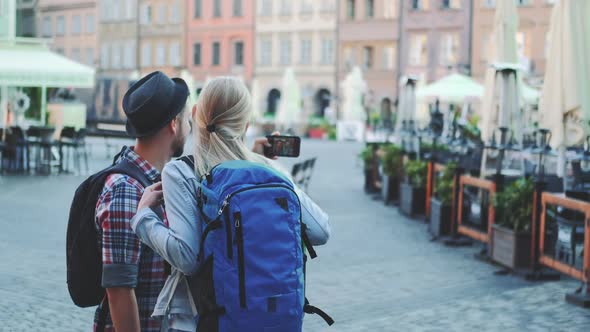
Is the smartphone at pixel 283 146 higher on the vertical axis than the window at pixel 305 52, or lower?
lower

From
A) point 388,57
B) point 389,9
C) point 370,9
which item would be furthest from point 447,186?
point 370,9

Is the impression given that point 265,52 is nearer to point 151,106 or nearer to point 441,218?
point 441,218

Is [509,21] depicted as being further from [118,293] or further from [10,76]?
[118,293]

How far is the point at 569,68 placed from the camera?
39.4 feet

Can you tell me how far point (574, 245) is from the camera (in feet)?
29.1

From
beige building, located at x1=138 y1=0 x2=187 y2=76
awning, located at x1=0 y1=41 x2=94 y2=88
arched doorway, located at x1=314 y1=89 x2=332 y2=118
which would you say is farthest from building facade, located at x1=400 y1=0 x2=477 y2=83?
awning, located at x1=0 y1=41 x2=94 y2=88

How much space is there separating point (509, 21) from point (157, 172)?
1391 centimetres

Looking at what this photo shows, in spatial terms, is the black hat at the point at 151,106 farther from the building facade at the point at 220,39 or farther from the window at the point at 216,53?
the window at the point at 216,53

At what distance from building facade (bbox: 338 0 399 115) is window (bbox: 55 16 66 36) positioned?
2792 centimetres

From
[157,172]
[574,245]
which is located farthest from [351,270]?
[157,172]

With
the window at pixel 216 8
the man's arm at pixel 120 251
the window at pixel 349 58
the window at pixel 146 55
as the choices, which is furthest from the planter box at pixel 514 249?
the window at pixel 146 55

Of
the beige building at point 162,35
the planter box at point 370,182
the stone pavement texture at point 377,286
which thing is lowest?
the stone pavement texture at point 377,286

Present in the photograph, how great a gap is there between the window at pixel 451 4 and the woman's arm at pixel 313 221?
52765 mm

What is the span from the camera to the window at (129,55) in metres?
74.7
